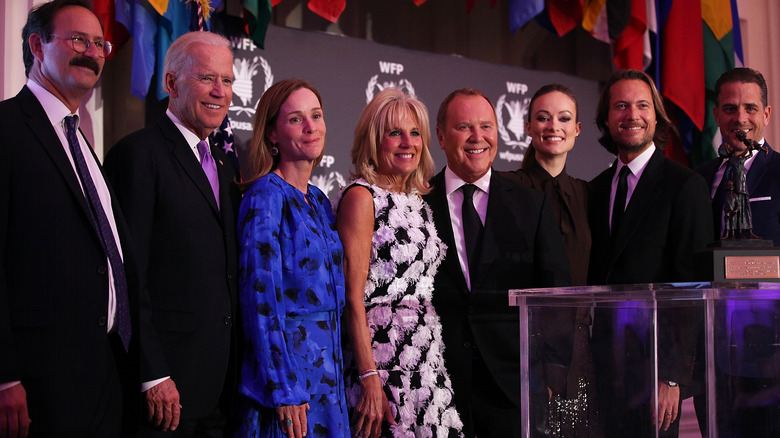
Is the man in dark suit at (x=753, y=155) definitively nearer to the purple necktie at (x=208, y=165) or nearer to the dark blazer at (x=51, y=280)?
the purple necktie at (x=208, y=165)

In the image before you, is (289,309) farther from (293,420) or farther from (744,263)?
(744,263)

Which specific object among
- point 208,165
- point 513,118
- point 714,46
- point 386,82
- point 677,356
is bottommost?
point 677,356

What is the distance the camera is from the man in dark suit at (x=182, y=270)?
2484 mm

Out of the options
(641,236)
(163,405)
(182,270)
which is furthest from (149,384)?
(641,236)

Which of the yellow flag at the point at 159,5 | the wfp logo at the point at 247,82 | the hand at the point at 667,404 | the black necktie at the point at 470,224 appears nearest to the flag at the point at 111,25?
the yellow flag at the point at 159,5

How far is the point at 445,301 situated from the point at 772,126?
4311mm

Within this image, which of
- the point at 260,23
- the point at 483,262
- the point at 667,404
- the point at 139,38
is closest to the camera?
the point at 667,404

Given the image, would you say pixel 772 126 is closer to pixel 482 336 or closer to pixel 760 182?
pixel 760 182

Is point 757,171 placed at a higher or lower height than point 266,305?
higher

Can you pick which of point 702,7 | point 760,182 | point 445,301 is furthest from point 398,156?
point 702,7

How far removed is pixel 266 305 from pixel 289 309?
91 mm

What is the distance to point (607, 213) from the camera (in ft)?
11.5

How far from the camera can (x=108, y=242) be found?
2275mm

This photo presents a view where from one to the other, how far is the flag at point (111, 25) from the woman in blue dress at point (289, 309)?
1.54m
